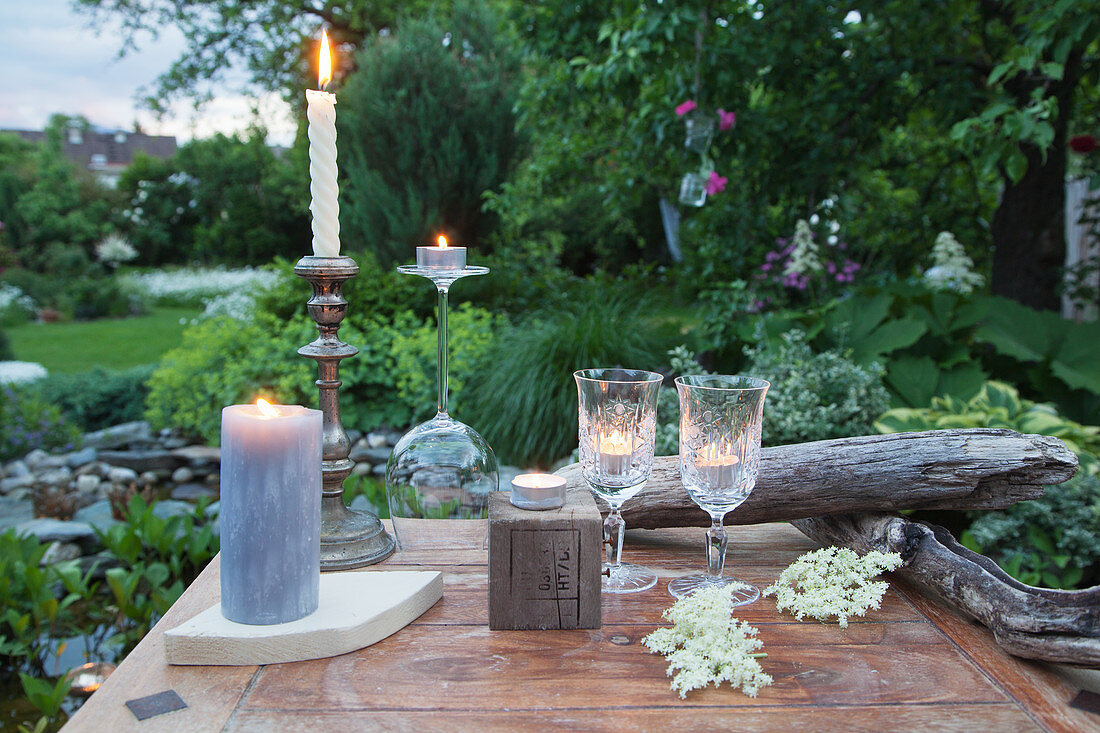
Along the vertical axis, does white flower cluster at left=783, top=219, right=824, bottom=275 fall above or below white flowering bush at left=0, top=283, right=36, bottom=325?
above

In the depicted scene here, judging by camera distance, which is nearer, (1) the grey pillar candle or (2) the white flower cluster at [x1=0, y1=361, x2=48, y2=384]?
(1) the grey pillar candle

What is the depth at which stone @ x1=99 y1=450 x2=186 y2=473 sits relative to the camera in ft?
14.7

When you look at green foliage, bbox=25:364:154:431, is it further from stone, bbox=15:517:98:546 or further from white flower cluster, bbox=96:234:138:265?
white flower cluster, bbox=96:234:138:265

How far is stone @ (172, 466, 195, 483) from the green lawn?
2.87 meters

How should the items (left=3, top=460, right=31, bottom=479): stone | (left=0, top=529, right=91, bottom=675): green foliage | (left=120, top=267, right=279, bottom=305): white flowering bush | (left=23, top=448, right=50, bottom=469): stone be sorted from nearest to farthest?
1. (left=0, top=529, right=91, bottom=675): green foliage
2. (left=3, top=460, right=31, bottom=479): stone
3. (left=23, top=448, right=50, bottom=469): stone
4. (left=120, top=267, right=279, bottom=305): white flowering bush

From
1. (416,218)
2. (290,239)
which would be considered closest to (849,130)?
(416,218)

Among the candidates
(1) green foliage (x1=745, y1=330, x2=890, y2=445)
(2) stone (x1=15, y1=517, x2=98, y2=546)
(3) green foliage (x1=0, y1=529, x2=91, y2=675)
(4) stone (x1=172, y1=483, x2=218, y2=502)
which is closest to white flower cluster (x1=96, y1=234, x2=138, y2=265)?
(4) stone (x1=172, y1=483, x2=218, y2=502)

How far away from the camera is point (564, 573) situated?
1086mm

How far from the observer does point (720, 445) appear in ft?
3.88

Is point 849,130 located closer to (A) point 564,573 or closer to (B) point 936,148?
(B) point 936,148

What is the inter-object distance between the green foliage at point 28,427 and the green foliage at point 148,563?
2.18 meters

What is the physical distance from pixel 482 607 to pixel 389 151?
4.96m

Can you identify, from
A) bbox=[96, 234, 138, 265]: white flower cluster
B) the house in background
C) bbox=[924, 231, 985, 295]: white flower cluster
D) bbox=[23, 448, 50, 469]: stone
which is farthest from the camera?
the house in background

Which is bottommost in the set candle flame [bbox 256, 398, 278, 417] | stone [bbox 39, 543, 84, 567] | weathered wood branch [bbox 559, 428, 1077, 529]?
stone [bbox 39, 543, 84, 567]
